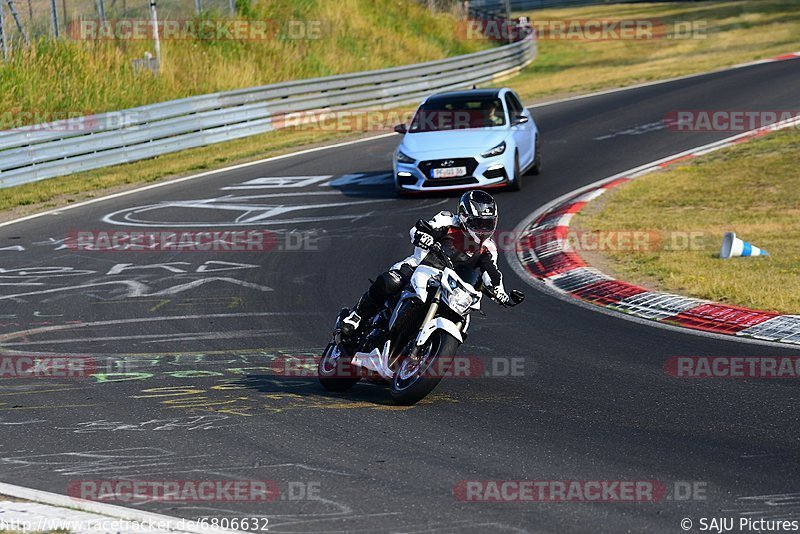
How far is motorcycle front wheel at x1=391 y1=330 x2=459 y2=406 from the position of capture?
777cm

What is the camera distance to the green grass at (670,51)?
3403 cm

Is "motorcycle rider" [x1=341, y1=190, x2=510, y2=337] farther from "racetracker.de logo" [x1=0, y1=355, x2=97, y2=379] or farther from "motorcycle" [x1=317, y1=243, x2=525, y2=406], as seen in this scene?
"racetracker.de logo" [x1=0, y1=355, x2=97, y2=379]

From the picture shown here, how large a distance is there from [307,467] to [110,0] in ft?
83.4

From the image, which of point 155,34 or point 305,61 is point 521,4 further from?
point 155,34

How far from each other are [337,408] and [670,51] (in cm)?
3714

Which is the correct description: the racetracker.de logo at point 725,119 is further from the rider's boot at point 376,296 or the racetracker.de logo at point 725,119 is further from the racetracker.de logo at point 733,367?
the rider's boot at point 376,296

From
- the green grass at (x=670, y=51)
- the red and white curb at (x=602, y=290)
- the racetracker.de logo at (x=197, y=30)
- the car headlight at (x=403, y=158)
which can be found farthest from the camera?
the green grass at (x=670, y=51)

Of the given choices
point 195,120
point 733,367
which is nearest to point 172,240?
point 733,367

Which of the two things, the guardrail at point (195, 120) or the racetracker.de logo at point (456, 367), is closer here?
the racetracker.de logo at point (456, 367)

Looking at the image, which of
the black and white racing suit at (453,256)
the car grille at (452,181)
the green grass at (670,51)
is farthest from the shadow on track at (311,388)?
the green grass at (670,51)

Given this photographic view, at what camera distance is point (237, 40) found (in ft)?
110

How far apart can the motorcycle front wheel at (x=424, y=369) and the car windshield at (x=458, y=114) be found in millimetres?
10892

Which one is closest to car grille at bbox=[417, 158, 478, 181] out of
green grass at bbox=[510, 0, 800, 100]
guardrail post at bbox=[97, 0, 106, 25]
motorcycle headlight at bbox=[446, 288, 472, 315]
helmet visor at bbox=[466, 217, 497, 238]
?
helmet visor at bbox=[466, 217, 497, 238]

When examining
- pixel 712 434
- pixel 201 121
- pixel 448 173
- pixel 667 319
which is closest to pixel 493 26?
pixel 201 121
